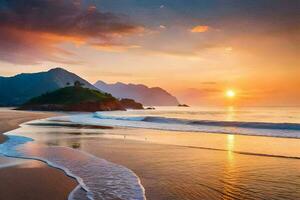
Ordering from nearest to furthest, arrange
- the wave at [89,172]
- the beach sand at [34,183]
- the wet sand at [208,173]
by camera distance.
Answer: the beach sand at [34,183] → the wave at [89,172] → the wet sand at [208,173]

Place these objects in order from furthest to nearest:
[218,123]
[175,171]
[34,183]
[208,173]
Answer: [218,123]
[175,171]
[208,173]
[34,183]

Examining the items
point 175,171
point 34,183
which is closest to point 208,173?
point 175,171

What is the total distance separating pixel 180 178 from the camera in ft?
35.5

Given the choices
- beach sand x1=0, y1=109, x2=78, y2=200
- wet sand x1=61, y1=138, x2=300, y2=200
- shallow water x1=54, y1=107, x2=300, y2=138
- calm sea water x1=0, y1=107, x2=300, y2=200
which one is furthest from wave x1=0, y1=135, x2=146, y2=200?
shallow water x1=54, y1=107, x2=300, y2=138

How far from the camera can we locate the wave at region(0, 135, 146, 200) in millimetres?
8839

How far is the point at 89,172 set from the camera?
11.8 metres

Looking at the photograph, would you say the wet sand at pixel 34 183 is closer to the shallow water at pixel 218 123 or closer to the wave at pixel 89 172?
the wave at pixel 89 172

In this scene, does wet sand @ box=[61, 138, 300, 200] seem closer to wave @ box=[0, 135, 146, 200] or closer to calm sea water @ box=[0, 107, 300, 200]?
calm sea water @ box=[0, 107, 300, 200]

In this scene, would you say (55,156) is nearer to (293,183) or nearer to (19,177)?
(19,177)

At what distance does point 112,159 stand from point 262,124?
27901 mm

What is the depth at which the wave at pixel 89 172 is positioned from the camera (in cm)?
884

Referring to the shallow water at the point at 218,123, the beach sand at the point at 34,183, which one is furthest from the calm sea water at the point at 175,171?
the shallow water at the point at 218,123

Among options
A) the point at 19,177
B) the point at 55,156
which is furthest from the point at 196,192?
the point at 55,156

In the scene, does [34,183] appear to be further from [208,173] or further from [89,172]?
[208,173]
